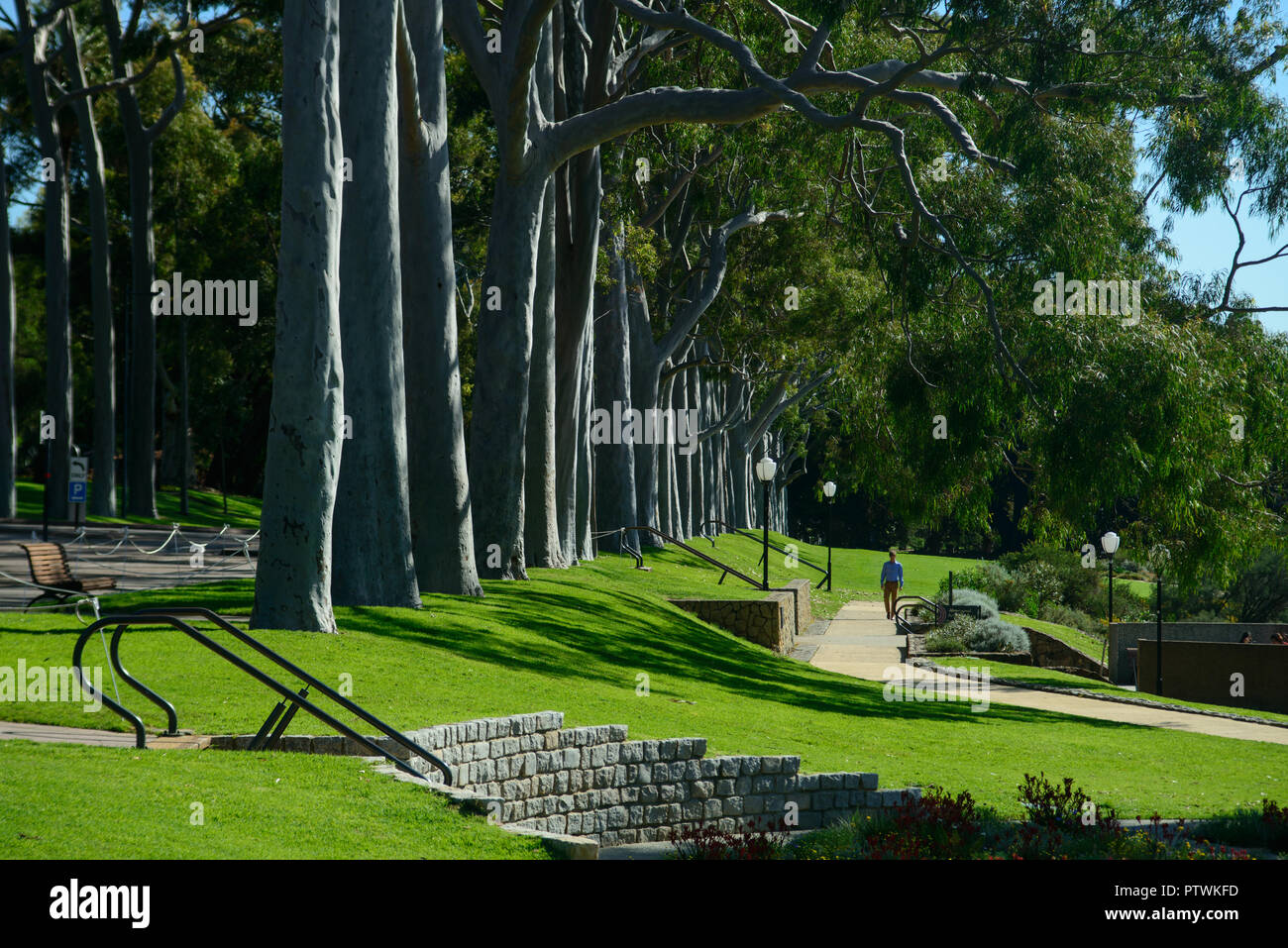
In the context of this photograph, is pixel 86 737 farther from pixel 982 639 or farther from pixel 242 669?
pixel 982 639

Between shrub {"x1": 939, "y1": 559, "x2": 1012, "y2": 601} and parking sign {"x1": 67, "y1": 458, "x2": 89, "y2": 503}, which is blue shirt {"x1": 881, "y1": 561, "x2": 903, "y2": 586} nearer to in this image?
shrub {"x1": 939, "y1": 559, "x2": 1012, "y2": 601}

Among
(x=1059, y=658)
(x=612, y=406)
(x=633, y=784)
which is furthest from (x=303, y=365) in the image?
(x=1059, y=658)

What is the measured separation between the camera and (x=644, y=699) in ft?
43.4

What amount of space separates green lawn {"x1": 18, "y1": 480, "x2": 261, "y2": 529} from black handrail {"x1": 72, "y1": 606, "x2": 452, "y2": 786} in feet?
81.2

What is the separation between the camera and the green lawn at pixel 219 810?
5.63m

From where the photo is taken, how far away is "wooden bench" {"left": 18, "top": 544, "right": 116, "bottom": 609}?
13.8 metres

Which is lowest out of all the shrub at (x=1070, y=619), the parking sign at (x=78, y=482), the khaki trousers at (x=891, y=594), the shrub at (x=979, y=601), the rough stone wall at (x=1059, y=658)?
the shrub at (x=1070, y=619)

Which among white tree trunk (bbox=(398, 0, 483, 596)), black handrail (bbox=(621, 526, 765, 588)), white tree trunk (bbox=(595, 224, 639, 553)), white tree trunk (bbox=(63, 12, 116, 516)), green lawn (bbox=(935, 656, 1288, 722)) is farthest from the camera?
white tree trunk (bbox=(63, 12, 116, 516))

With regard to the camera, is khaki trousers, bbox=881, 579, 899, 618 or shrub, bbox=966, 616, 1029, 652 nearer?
shrub, bbox=966, 616, 1029, 652

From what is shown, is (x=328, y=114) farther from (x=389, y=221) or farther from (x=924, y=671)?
(x=924, y=671)

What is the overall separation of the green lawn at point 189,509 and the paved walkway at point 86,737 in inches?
939

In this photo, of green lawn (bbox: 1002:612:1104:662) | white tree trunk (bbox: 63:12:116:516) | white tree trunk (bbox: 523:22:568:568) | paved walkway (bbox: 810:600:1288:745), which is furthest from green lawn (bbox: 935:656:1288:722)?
white tree trunk (bbox: 63:12:116:516)

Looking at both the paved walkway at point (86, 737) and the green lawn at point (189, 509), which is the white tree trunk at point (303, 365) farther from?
the green lawn at point (189, 509)

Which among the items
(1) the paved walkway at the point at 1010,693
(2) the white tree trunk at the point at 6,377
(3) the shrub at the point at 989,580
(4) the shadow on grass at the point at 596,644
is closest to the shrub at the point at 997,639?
(1) the paved walkway at the point at 1010,693
